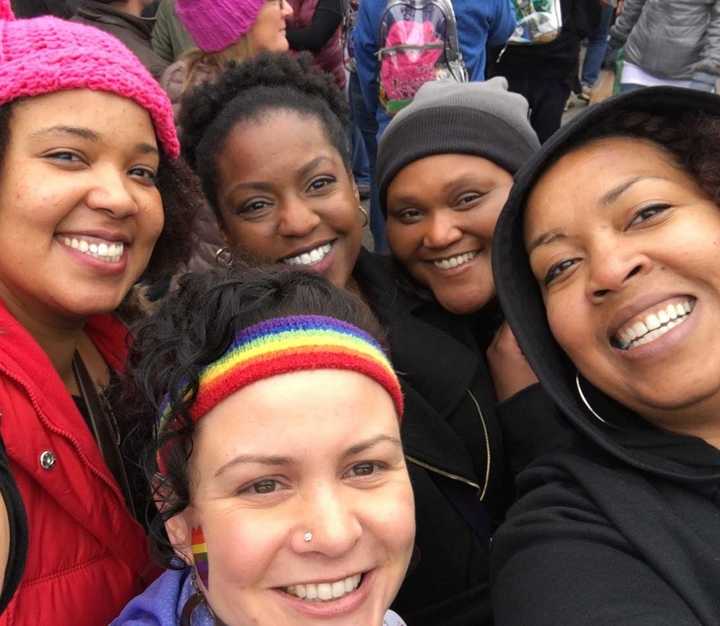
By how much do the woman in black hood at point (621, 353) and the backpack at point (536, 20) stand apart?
11.0 feet

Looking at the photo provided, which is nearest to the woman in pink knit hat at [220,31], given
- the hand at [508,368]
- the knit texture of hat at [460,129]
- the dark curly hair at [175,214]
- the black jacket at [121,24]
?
the black jacket at [121,24]

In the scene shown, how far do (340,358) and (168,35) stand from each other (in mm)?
3443

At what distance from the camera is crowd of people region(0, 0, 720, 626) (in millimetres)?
1437

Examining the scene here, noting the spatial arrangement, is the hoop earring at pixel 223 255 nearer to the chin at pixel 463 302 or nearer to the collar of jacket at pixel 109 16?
the chin at pixel 463 302

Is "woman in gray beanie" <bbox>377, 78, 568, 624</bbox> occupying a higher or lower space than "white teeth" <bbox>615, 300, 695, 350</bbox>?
lower

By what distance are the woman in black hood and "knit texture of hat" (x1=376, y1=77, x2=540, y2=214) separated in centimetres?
59

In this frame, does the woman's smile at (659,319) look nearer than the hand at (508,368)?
Yes

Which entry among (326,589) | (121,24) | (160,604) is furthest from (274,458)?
(121,24)

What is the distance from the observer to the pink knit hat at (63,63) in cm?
169

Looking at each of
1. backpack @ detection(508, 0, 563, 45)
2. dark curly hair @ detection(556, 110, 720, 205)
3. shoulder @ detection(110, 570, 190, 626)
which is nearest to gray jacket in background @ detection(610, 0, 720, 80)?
backpack @ detection(508, 0, 563, 45)

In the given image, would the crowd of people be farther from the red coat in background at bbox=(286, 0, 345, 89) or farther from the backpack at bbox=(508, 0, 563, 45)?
the red coat in background at bbox=(286, 0, 345, 89)

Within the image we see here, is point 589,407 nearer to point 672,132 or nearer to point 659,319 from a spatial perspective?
point 659,319

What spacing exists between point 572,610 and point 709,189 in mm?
962

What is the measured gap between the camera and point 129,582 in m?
1.70
